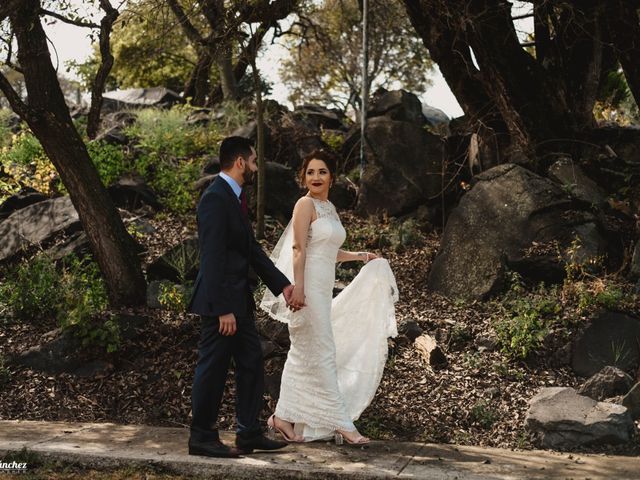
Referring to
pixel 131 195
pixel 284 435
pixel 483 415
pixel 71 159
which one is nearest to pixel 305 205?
pixel 284 435

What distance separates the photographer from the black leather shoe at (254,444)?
5793mm

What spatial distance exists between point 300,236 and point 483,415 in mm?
2329

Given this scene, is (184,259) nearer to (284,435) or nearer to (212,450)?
(284,435)

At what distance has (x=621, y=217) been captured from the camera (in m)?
10.5

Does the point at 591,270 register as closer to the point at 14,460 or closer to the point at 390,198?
the point at 390,198

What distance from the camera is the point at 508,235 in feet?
31.8

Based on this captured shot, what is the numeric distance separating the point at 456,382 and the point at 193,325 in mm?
2580

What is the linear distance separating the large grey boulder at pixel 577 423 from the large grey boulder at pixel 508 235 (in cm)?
279

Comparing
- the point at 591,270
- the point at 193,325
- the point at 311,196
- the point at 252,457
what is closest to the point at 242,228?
the point at 311,196

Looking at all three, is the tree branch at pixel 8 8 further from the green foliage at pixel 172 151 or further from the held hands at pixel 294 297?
the green foliage at pixel 172 151

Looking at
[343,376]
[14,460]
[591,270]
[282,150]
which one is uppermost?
[282,150]

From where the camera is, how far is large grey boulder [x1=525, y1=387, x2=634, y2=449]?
6.35m

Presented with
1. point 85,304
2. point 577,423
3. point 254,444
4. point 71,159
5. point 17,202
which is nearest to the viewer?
point 254,444

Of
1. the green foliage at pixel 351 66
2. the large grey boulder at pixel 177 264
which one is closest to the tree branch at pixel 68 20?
the large grey boulder at pixel 177 264
